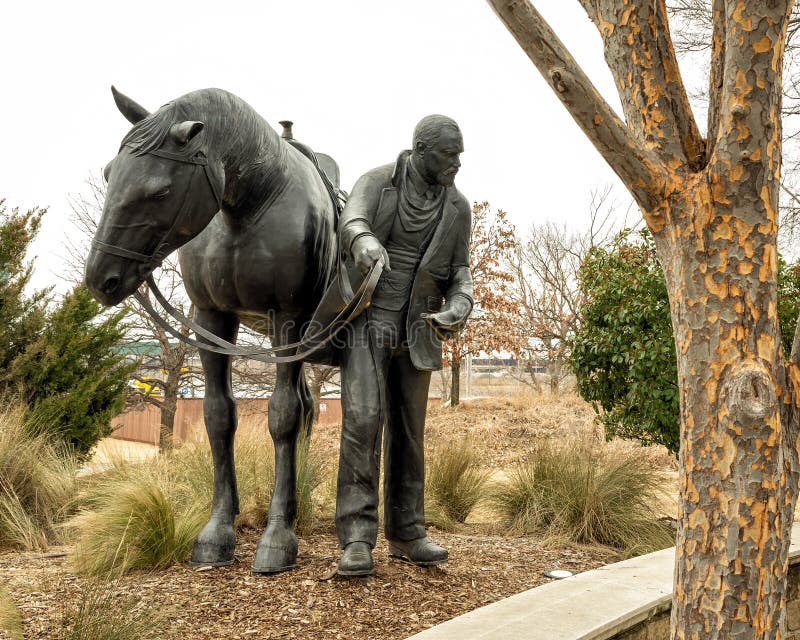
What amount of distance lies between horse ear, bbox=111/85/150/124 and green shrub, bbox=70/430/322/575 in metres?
2.03

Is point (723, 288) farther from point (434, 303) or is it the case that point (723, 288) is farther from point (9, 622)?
point (9, 622)

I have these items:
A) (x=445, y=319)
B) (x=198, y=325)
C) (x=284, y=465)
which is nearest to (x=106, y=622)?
(x=284, y=465)

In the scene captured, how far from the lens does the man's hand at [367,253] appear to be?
11.9 ft

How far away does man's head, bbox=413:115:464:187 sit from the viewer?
388cm

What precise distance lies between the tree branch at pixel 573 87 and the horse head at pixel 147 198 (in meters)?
1.66

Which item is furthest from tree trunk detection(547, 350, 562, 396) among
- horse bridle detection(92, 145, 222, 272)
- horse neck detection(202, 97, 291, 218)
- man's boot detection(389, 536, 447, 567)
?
horse bridle detection(92, 145, 222, 272)

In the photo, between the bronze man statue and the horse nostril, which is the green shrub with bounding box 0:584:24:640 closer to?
the horse nostril

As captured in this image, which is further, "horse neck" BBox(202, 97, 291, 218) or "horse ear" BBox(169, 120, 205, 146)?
"horse neck" BBox(202, 97, 291, 218)

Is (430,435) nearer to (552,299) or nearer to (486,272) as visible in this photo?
(486,272)

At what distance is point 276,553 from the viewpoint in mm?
3959

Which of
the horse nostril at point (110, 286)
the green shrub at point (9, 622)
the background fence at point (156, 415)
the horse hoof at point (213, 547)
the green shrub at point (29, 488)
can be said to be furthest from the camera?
the background fence at point (156, 415)

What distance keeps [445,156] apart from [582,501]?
144 inches

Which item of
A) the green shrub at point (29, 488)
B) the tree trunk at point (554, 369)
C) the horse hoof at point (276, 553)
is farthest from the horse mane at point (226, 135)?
the tree trunk at point (554, 369)

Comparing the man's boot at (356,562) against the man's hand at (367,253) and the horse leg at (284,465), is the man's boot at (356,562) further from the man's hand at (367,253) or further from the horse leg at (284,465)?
the man's hand at (367,253)
